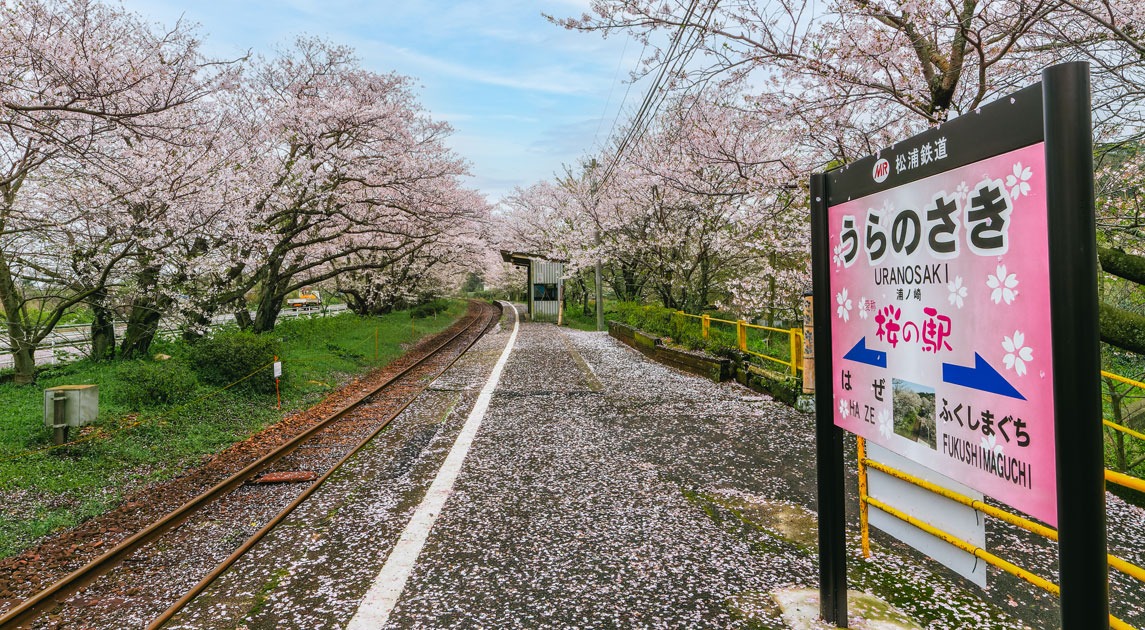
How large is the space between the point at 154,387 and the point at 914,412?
10.2m

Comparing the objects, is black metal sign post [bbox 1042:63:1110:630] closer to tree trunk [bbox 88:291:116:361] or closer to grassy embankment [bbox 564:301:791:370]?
grassy embankment [bbox 564:301:791:370]

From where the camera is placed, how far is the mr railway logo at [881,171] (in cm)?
275

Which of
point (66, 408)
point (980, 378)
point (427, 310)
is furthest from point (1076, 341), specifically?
point (427, 310)

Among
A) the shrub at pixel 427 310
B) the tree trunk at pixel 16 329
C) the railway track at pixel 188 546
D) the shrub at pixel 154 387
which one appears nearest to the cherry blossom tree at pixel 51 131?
the tree trunk at pixel 16 329

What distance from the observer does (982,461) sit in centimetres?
219

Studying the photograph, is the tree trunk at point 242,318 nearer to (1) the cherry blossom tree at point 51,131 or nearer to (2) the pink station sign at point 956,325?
(1) the cherry blossom tree at point 51,131

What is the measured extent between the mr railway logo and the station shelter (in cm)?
2706

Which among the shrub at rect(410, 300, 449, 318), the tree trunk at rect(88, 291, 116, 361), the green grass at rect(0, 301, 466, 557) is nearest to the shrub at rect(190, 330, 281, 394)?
the green grass at rect(0, 301, 466, 557)

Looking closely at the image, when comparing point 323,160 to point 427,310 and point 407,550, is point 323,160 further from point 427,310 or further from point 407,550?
point 427,310

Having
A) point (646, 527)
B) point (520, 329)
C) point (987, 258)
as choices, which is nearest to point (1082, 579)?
point (987, 258)

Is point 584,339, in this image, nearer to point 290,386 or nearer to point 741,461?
point 290,386

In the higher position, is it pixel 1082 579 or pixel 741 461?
pixel 1082 579

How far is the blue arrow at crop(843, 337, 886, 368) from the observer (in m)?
2.81

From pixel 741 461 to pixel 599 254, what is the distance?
18.1 metres
